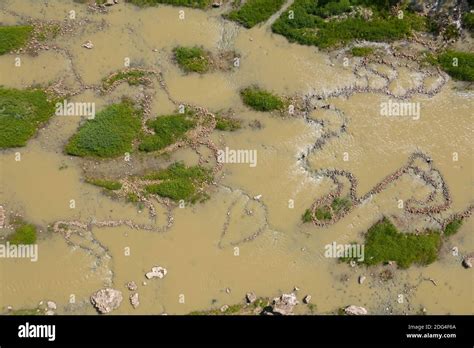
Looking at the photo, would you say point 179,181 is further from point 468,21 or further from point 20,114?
point 468,21

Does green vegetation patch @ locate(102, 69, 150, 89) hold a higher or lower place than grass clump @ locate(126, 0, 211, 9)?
lower

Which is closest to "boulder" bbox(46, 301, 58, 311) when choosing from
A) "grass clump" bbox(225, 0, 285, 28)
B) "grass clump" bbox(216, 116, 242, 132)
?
"grass clump" bbox(216, 116, 242, 132)

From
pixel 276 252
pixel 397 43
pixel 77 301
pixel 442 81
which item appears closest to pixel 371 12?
pixel 397 43

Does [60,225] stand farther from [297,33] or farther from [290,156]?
[297,33]
